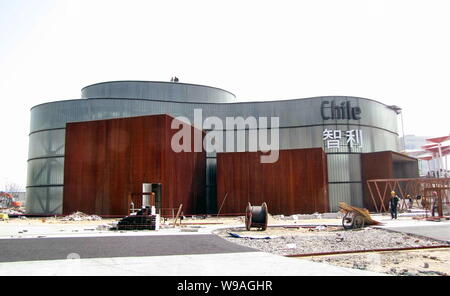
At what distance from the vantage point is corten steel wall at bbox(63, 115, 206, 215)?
26219mm

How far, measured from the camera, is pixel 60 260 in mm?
8516

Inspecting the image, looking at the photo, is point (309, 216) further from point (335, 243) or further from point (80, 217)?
point (335, 243)

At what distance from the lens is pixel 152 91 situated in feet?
142

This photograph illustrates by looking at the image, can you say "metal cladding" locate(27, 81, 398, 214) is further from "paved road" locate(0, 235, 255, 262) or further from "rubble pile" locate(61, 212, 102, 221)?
"paved road" locate(0, 235, 255, 262)

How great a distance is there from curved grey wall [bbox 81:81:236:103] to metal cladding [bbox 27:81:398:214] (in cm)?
505

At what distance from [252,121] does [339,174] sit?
9499mm

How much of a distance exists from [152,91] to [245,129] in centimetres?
1182

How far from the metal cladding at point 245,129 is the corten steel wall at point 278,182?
547 cm

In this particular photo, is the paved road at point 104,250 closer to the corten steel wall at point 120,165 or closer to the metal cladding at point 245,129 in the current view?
the corten steel wall at point 120,165

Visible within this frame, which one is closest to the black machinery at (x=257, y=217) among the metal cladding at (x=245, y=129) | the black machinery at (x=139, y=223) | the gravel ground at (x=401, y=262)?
the black machinery at (x=139, y=223)

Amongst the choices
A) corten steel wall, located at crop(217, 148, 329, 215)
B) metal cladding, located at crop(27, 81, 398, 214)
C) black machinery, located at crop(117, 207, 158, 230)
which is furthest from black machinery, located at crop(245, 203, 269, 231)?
metal cladding, located at crop(27, 81, 398, 214)

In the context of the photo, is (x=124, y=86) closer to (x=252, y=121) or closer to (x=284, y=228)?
(x=252, y=121)

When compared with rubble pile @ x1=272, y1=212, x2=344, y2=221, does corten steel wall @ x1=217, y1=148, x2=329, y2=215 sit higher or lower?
higher
